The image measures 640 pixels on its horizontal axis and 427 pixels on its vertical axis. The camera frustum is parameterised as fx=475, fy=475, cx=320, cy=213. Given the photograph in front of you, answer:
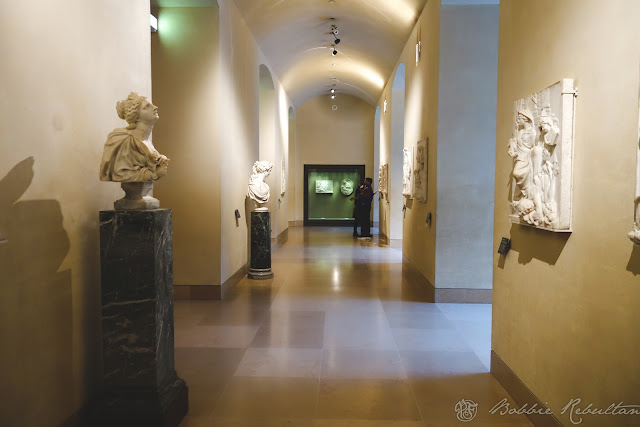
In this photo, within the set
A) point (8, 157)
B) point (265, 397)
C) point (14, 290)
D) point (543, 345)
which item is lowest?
point (265, 397)

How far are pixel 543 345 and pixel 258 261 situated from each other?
247 inches

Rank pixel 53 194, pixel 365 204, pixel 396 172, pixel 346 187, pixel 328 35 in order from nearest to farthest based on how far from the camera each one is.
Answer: pixel 53 194, pixel 328 35, pixel 396 172, pixel 365 204, pixel 346 187

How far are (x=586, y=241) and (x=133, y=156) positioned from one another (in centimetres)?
295

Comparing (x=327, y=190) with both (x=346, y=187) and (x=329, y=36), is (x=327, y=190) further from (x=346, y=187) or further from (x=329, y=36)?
(x=329, y=36)

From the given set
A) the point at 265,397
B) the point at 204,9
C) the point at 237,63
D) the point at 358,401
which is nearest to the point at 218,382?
the point at 265,397

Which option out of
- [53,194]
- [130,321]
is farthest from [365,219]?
[53,194]

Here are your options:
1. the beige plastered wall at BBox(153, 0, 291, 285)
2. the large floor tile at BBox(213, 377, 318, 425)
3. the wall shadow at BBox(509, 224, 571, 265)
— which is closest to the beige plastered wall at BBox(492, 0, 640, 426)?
the wall shadow at BBox(509, 224, 571, 265)

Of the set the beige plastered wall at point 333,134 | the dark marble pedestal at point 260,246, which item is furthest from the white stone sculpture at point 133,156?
the beige plastered wall at point 333,134

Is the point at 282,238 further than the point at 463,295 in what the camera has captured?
Yes

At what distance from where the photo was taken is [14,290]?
2.67m

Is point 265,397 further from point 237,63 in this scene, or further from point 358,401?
point 237,63

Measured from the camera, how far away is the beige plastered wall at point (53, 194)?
263 centimetres

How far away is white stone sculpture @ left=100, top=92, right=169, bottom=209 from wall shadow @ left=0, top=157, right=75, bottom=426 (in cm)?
43

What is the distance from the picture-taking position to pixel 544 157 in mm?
3230
